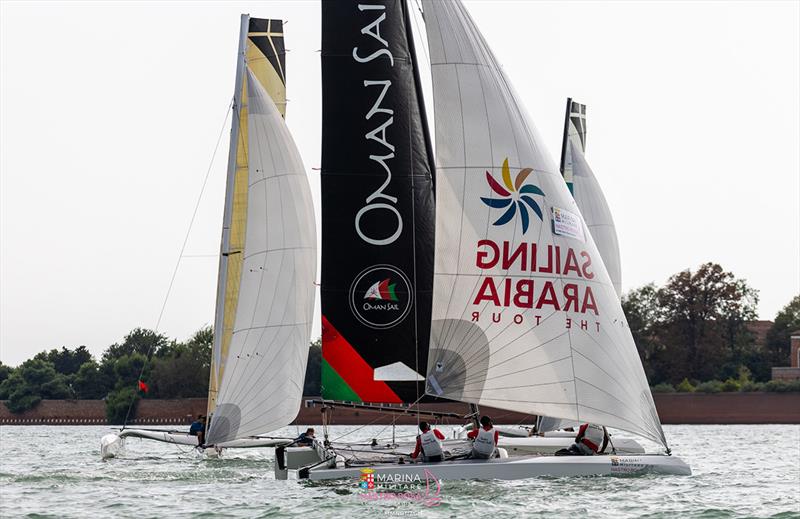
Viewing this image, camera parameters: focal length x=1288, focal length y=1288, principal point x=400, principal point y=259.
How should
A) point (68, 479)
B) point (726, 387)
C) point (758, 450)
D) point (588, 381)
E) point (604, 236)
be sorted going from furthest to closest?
point (726, 387) → point (758, 450) → point (604, 236) → point (68, 479) → point (588, 381)

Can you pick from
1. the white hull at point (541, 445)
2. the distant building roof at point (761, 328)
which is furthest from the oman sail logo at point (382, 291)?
the distant building roof at point (761, 328)

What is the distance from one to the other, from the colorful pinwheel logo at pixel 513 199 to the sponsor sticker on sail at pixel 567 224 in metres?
0.24

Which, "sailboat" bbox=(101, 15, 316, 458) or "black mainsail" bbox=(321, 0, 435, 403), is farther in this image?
"sailboat" bbox=(101, 15, 316, 458)

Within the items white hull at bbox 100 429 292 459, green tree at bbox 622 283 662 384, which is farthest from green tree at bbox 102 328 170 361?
white hull at bbox 100 429 292 459

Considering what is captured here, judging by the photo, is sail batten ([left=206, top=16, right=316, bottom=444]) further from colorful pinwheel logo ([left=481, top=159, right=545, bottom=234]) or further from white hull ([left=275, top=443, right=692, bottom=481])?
colorful pinwheel logo ([left=481, top=159, right=545, bottom=234])

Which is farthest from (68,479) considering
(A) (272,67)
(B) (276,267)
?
(A) (272,67)

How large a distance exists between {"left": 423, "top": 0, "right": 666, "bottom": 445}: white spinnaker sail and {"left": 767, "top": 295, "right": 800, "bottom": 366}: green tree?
71.5m

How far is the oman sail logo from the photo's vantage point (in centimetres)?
1986

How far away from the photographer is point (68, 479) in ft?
71.8

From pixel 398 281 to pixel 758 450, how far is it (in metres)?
18.7

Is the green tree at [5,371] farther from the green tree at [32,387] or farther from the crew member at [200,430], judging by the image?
the crew member at [200,430]

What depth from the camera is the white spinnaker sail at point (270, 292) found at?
21922mm

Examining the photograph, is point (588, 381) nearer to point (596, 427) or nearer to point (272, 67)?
point (596, 427)

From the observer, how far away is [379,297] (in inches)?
783
